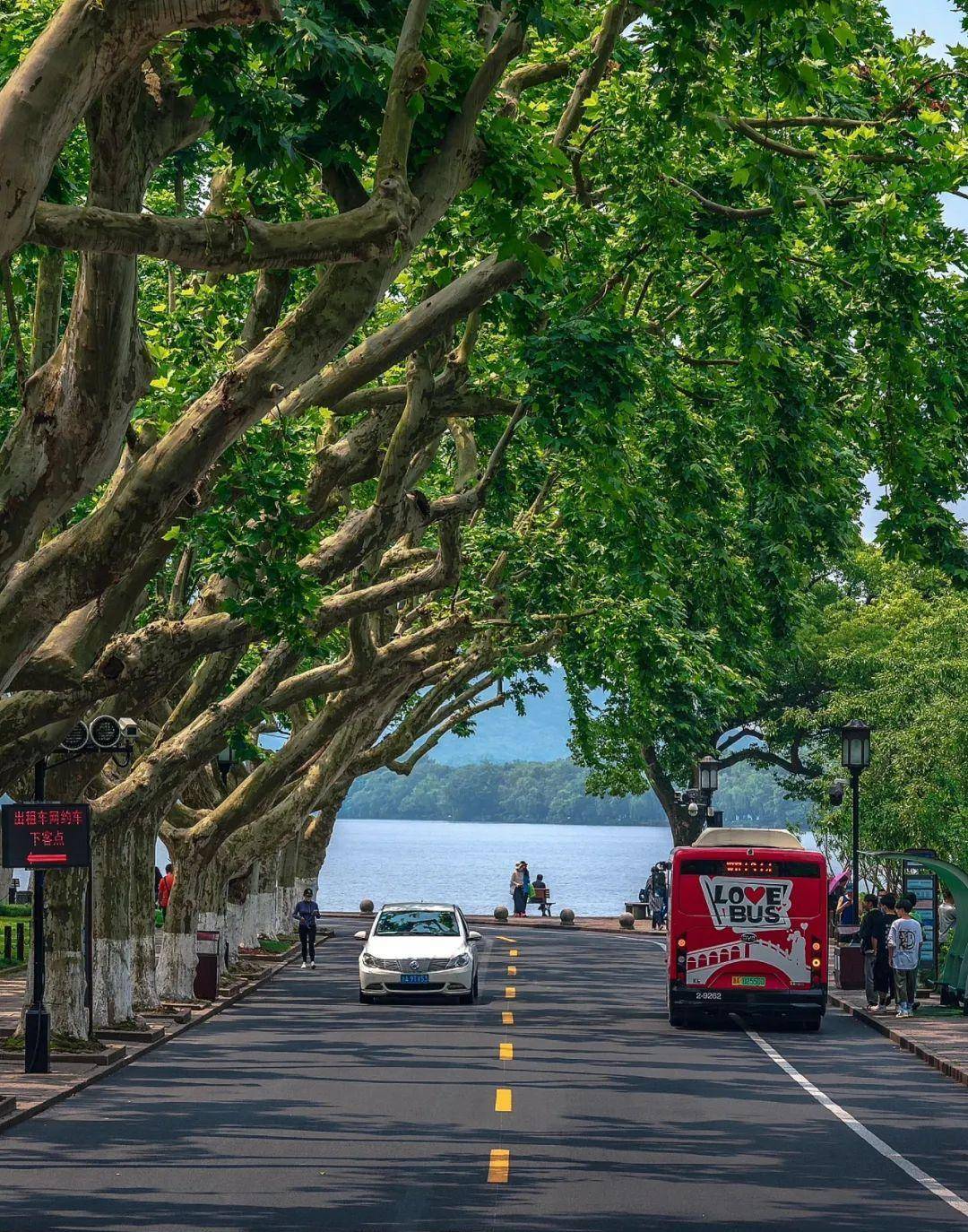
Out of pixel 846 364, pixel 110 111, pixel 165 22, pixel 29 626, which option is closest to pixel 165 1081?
pixel 29 626

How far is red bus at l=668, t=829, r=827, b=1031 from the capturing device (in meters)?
27.8

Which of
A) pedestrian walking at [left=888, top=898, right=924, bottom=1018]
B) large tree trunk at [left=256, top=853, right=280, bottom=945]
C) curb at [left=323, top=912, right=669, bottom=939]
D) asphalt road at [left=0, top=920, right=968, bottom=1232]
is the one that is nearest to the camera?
asphalt road at [left=0, top=920, right=968, bottom=1232]

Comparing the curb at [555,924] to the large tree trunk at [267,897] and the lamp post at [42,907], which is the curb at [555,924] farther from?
the lamp post at [42,907]

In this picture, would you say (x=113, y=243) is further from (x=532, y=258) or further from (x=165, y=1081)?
(x=165, y=1081)

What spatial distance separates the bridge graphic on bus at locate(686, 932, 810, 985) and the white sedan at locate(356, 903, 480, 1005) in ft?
18.7

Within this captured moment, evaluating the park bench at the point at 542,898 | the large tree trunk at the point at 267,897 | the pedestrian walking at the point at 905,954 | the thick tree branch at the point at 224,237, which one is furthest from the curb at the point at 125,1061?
the park bench at the point at 542,898

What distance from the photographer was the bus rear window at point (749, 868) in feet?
92.4

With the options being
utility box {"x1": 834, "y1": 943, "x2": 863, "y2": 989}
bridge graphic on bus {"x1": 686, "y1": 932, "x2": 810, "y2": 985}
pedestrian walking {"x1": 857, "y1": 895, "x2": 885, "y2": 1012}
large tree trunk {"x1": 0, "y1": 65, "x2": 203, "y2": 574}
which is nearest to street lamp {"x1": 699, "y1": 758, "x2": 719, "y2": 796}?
utility box {"x1": 834, "y1": 943, "x2": 863, "y2": 989}

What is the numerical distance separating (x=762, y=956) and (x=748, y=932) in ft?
1.26

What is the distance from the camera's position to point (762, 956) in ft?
91.4

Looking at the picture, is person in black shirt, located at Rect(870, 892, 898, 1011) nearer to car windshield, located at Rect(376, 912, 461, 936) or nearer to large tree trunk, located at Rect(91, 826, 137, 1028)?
car windshield, located at Rect(376, 912, 461, 936)

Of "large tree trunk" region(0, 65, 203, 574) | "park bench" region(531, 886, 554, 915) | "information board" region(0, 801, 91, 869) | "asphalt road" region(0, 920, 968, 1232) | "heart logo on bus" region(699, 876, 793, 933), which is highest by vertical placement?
"large tree trunk" region(0, 65, 203, 574)

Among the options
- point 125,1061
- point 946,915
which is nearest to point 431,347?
point 125,1061

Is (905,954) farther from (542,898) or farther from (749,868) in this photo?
(542,898)
